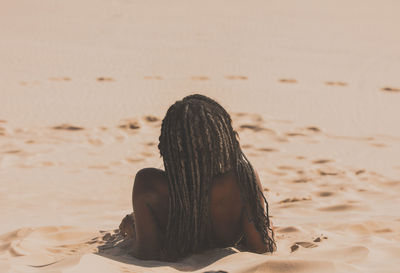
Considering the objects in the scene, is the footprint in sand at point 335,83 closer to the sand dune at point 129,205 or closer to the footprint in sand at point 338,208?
the sand dune at point 129,205

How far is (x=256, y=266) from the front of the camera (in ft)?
9.97

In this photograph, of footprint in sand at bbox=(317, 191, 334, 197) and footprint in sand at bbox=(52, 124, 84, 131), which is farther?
footprint in sand at bbox=(52, 124, 84, 131)

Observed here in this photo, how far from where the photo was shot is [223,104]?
1066 cm

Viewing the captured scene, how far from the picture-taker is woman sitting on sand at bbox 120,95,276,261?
3354 mm

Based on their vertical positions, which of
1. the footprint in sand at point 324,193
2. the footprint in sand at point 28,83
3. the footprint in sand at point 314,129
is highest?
the footprint in sand at point 28,83

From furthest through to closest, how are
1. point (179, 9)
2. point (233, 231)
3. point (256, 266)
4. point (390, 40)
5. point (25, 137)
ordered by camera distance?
1. point (179, 9)
2. point (390, 40)
3. point (25, 137)
4. point (233, 231)
5. point (256, 266)

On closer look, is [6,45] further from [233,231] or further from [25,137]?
[233,231]

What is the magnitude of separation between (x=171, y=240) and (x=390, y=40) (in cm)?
1781

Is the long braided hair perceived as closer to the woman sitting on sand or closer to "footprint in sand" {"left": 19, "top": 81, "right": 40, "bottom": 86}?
the woman sitting on sand

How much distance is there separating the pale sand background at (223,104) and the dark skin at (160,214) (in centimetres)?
15

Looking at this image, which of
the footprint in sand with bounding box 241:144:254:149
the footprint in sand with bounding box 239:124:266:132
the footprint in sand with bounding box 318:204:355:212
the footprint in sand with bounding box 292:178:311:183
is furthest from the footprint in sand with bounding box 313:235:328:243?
the footprint in sand with bounding box 239:124:266:132

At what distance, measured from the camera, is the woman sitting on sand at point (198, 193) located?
132 inches

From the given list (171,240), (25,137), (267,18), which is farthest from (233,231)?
(267,18)

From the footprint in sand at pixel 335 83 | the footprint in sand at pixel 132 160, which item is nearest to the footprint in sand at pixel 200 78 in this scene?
the footprint in sand at pixel 335 83
